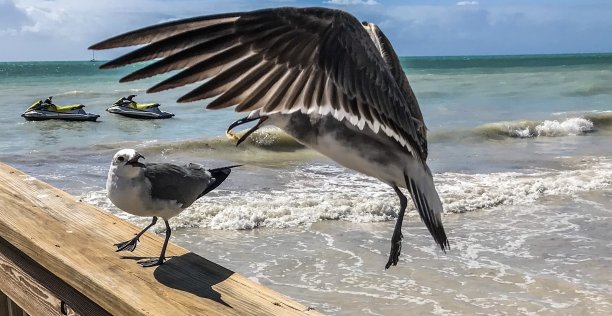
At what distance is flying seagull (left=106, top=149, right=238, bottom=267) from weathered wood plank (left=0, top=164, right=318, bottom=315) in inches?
2.2

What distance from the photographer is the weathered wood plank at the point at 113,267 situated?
1.35 m

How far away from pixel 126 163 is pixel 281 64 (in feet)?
3.02

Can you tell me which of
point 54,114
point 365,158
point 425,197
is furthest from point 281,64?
point 54,114

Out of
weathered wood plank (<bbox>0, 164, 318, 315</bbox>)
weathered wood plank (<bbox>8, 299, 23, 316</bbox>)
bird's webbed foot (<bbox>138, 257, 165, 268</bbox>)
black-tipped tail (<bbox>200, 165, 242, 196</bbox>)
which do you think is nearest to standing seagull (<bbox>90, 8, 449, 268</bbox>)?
weathered wood plank (<bbox>0, 164, 318, 315</bbox>)

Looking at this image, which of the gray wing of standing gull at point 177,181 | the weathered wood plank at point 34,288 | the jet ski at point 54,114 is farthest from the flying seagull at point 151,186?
the jet ski at point 54,114

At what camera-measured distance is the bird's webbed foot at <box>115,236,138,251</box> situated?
1.69 meters

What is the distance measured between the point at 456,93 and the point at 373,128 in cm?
2401

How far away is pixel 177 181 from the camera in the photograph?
1892 millimetres

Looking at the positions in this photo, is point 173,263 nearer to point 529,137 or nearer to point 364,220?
point 364,220

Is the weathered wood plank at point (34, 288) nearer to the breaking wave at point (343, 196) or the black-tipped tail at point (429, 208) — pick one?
the black-tipped tail at point (429, 208)

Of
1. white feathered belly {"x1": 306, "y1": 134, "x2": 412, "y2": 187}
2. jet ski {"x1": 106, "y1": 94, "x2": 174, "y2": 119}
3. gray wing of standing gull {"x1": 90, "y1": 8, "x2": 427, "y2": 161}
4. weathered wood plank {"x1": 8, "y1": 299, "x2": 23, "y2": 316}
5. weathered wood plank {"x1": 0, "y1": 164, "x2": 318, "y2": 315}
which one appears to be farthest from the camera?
jet ski {"x1": 106, "y1": 94, "x2": 174, "y2": 119}

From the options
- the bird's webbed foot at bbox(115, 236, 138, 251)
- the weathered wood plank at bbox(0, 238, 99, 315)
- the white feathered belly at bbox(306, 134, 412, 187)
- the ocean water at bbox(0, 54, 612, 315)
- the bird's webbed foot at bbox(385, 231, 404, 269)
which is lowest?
the ocean water at bbox(0, 54, 612, 315)

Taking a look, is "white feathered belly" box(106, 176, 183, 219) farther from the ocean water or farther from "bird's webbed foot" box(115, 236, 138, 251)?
the ocean water

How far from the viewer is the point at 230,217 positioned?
693 centimetres
